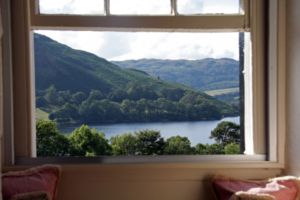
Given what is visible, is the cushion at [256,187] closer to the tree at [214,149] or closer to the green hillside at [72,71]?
the tree at [214,149]

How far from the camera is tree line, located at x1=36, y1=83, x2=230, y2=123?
1.76 m

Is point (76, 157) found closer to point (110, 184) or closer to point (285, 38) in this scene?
point (110, 184)

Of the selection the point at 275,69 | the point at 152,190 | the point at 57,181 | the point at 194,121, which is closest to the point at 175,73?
the point at 194,121

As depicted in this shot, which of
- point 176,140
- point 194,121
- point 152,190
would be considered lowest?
point 152,190

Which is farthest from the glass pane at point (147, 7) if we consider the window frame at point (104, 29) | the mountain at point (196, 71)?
the mountain at point (196, 71)

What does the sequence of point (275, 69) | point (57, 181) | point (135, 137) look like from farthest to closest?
point (135, 137) → point (275, 69) → point (57, 181)

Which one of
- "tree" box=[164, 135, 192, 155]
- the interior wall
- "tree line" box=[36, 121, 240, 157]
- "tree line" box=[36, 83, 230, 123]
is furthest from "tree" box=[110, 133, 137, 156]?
the interior wall

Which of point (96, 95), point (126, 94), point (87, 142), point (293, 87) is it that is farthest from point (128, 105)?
point (293, 87)

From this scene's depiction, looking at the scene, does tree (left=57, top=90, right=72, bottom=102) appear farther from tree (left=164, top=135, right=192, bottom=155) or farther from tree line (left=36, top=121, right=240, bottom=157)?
tree (left=164, top=135, right=192, bottom=155)

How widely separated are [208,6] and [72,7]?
2.77ft

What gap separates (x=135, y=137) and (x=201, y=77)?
23.5 inches

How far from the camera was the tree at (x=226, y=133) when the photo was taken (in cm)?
181

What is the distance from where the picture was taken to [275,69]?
5.43ft

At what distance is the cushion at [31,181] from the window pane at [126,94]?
0.23 metres
